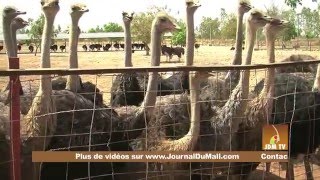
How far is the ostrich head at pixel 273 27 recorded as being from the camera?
5547 mm

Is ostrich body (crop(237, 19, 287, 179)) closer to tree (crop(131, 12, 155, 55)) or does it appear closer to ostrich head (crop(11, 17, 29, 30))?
ostrich head (crop(11, 17, 29, 30))

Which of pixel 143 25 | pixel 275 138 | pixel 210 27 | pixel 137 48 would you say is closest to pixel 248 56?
pixel 275 138

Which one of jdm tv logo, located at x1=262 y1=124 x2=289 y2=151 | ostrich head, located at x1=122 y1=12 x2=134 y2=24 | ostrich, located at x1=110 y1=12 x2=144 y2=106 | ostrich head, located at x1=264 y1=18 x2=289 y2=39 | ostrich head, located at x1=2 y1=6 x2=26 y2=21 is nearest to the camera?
jdm tv logo, located at x1=262 y1=124 x2=289 y2=151

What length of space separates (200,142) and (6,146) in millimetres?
1579

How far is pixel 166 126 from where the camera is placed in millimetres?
4398

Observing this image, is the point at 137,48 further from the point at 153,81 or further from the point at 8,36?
the point at 153,81

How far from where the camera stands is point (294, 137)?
4992 millimetres

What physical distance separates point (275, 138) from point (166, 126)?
101cm

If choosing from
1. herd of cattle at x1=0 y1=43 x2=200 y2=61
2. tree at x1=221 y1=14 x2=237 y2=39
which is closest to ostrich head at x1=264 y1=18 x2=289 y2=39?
herd of cattle at x1=0 y1=43 x2=200 y2=61

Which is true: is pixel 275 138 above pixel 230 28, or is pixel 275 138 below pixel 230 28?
below

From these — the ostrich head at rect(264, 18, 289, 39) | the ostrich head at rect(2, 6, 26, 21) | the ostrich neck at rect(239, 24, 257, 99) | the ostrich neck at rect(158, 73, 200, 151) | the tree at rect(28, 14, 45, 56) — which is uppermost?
the tree at rect(28, 14, 45, 56)

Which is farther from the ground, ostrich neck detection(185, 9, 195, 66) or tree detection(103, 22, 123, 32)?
tree detection(103, 22, 123, 32)

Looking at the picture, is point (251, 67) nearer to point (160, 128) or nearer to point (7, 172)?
point (160, 128)

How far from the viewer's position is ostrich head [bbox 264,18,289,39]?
5.55 metres
